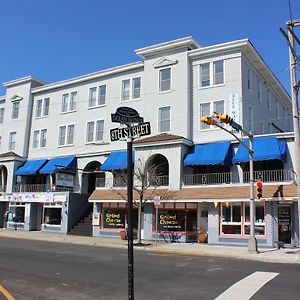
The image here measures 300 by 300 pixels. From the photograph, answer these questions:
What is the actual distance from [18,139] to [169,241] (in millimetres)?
21375

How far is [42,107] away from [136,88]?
38.4 ft

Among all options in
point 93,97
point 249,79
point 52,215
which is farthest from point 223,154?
point 52,215

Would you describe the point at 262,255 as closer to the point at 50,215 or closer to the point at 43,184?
the point at 50,215

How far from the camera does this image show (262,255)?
65.7 feet

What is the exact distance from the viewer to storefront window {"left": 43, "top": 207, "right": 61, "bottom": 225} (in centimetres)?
3622

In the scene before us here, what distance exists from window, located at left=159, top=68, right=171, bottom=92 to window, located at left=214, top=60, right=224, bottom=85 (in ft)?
12.1

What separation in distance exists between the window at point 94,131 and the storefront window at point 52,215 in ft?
22.0

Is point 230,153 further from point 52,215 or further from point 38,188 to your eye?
point 38,188

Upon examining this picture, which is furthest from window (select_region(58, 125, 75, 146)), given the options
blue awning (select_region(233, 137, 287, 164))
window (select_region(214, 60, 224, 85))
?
blue awning (select_region(233, 137, 287, 164))

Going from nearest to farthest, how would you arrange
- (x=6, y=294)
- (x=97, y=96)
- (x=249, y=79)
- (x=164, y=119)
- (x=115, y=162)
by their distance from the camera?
(x=6, y=294) < (x=249, y=79) < (x=164, y=119) < (x=115, y=162) < (x=97, y=96)

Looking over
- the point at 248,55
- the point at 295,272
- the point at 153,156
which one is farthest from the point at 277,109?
the point at 295,272

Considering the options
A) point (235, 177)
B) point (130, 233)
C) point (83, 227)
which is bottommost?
point (83, 227)

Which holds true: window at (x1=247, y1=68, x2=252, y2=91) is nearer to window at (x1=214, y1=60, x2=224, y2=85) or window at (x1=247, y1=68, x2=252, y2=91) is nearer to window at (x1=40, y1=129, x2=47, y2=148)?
window at (x1=214, y1=60, x2=224, y2=85)

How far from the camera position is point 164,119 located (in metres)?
32.2
